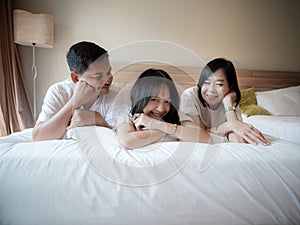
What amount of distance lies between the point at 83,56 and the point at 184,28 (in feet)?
5.06

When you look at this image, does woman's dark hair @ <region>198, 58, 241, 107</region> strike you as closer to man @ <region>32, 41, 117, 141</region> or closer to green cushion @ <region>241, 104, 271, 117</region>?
man @ <region>32, 41, 117, 141</region>

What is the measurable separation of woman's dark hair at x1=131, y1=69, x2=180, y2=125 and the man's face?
0.12 m

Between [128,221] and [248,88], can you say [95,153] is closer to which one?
[128,221]

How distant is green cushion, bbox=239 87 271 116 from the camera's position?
1784 millimetres

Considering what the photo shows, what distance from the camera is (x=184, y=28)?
2.17m

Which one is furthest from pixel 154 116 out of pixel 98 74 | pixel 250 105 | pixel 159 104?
pixel 250 105

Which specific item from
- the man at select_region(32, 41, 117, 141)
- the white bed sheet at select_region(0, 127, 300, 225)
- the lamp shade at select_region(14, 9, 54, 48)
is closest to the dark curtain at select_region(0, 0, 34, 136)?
the lamp shade at select_region(14, 9, 54, 48)

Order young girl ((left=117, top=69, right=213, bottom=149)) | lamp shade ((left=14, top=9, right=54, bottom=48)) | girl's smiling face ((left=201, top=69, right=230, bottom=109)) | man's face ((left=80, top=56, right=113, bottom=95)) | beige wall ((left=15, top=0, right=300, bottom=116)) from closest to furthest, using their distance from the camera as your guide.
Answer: young girl ((left=117, top=69, right=213, bottom=149))
man's face ((left=80, top=56, right=113, bottom=95))
girl's smiling face ((left=201, top=69, right=230, bottom=109))
lamp shade ((left=14, top=9, right=54, bottom=48))
beige wall ((left=15, top=0, right=300, bottom=116))

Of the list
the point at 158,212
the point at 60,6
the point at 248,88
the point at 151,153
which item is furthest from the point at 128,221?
the point at 60,6

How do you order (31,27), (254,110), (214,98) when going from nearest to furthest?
(214,98) → (31,27) → (254,110)

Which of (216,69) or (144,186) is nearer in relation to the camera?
(144,186)

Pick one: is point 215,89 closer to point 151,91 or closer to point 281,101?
point 151,91

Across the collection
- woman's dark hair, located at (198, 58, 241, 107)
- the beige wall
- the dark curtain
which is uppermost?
the beige wall

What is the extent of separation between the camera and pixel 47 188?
53 cm
